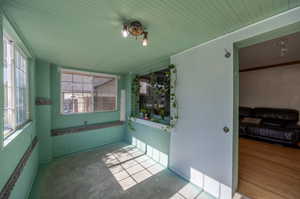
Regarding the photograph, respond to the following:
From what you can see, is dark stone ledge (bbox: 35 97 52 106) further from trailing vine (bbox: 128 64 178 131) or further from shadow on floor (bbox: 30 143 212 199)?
trailing vine (bbox: 128 64 178 131)

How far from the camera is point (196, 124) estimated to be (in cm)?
202

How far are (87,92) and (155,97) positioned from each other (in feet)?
6.98

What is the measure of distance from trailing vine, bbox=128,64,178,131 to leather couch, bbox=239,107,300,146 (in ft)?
10.3

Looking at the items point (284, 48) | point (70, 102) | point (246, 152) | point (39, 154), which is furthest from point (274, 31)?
point (39, 154)

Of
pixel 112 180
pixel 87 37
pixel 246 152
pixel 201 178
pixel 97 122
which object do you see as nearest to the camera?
pixel 87 37

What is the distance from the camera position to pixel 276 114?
3.88 m

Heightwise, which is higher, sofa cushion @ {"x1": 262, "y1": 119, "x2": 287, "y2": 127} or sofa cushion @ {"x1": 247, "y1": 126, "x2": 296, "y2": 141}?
sofa cushion @ {"x1": 262, "y1": 119, "x2": 287, "y2": 127}

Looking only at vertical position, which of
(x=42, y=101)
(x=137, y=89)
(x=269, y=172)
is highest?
(x=137, y=89)

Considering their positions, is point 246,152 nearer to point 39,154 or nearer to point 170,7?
point 170,7

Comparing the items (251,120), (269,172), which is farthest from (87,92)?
(251,120)

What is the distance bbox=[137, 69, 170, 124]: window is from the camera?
2.76 meters

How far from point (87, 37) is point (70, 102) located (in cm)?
235

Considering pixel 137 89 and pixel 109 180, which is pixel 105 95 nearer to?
pixel 137 89

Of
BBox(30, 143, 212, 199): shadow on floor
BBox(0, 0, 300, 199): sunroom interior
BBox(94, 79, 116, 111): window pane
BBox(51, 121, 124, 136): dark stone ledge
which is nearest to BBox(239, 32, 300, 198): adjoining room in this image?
BBox(0, 0, 300, 199): sunroom interior
